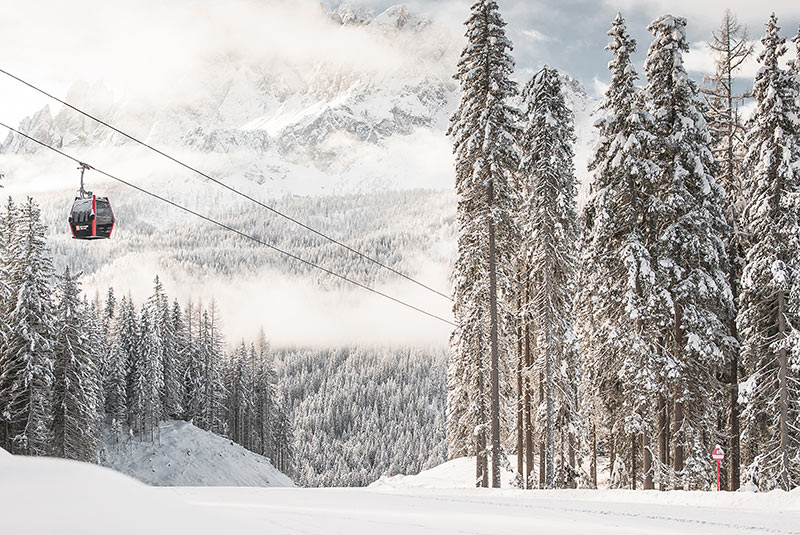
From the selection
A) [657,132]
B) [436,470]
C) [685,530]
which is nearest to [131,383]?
[436,470]

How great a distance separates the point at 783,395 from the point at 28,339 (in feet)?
111

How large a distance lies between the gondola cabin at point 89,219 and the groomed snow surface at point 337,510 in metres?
8.40

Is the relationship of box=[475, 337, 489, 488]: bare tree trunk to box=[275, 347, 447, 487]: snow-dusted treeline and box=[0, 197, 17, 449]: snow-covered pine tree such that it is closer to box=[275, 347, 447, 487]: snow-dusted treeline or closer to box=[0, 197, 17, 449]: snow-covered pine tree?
box=[0, 197, 17, 449]: snow-covered pine tree

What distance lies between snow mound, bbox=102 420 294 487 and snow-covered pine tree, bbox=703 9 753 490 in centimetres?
4975

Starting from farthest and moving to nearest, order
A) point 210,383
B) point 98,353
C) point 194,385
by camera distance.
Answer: point 194,385, point 210,383, point 98,353

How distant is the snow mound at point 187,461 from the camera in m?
63.3

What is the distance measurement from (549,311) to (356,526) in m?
16.8

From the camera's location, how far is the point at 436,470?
141 ft

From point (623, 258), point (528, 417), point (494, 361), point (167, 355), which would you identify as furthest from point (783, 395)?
point (167, 355)

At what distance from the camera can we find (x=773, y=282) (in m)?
21.1

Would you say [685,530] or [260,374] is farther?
[260,374]

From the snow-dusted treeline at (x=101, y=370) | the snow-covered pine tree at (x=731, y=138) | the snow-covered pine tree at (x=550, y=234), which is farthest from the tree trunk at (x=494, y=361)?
the snow-dusted treeline at (x=101, y=370)

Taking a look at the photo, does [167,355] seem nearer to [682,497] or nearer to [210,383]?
[210,383]

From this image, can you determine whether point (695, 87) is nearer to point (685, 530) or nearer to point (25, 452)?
point (685, 530)
